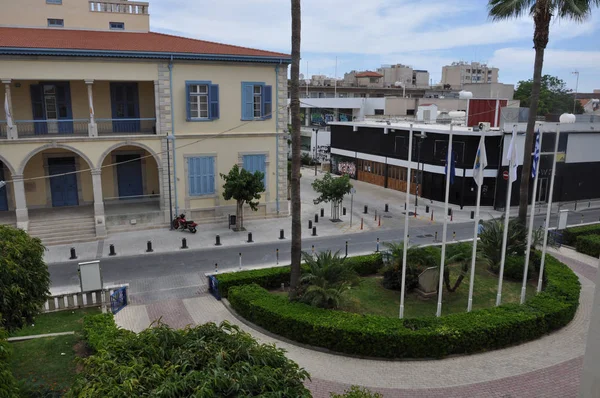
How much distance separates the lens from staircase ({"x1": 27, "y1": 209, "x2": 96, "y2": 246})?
2506 cm

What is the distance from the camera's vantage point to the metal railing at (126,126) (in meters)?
28.9

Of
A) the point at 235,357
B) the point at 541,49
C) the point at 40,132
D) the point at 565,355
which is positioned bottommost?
the point at 565,355

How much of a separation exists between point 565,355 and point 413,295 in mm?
5260

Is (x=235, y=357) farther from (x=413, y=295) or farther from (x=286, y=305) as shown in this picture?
(x=413, y=295)

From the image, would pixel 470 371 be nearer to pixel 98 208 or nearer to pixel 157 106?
pixel 98 208

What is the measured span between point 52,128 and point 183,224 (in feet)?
30.3

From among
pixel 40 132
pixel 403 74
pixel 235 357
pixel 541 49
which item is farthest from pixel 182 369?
pixel 403 74

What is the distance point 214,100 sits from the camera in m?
28.2

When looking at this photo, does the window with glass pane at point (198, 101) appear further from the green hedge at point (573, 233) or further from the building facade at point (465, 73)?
the building facade at point (465, 73)

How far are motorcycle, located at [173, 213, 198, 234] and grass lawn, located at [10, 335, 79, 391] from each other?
13082 millimetres

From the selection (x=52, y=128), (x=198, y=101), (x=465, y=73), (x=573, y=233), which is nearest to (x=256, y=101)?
(x=198, y=101)

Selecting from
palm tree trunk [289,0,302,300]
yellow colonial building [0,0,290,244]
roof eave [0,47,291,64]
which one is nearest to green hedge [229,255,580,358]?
palm tree trunk [289,0,302,300]

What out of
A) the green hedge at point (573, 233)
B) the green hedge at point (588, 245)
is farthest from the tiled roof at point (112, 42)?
the green hedge at point (588, 245)

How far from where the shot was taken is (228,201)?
29.4 meters
